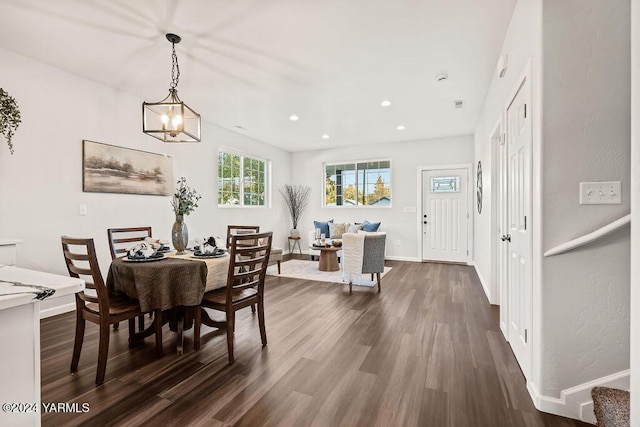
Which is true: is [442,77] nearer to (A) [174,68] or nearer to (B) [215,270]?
(A) [174,68]

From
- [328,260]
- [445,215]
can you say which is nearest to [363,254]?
[328,260]

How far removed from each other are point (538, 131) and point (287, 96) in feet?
10.4

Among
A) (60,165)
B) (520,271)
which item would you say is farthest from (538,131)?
(60,165)

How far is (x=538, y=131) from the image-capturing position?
5.53 feet

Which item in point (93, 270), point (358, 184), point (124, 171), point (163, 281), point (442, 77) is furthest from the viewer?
point (358, 184)

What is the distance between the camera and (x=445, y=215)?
20.8 feet

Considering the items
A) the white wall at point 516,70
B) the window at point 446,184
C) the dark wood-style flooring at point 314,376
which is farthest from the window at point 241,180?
the white wall at point 516,70

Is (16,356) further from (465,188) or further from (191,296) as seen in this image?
(465,188)

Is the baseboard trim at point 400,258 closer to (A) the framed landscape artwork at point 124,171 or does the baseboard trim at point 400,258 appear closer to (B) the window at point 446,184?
(B) the window at point 446,184

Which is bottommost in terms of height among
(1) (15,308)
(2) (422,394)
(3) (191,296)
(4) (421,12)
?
(2) (422,394)

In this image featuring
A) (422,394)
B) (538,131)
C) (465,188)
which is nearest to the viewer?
(538,131)

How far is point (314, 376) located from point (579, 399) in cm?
152

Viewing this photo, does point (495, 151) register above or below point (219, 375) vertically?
above

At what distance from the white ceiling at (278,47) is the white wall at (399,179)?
70.7 inches
